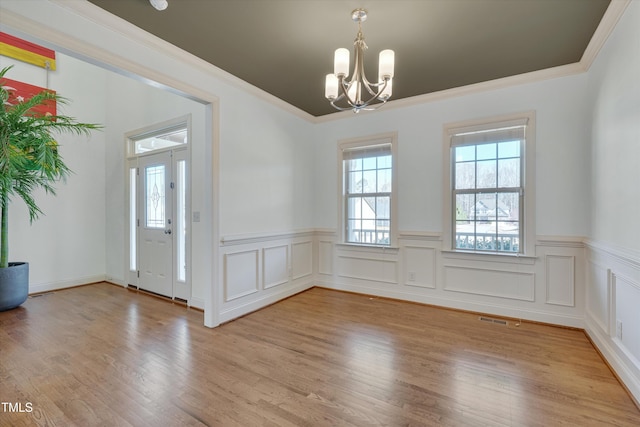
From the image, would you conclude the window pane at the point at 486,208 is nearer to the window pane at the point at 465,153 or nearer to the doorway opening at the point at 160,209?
the window pane at the point at 465,153

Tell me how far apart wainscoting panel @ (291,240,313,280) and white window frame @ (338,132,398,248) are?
574 mm

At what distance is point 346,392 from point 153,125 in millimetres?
4175

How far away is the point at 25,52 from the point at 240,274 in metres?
4.59

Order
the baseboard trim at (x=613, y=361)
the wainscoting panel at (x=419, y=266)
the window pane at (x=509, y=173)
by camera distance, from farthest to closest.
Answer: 1. the wainscoting panel at (x=419, y=266)
2. the window pane at (x=509, y=173)
3. the baseboard trim at (x=613, y=361)

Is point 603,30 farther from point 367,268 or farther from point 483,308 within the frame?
point 367,268

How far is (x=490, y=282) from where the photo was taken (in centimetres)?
339

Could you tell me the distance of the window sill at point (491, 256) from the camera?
3.20 m

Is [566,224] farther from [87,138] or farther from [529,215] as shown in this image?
[87,138]

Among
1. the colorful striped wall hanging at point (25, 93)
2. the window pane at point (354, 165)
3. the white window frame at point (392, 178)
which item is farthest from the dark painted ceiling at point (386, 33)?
the colorful striped wall hanging at point (25, 93)

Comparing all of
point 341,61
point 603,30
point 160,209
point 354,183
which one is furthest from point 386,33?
point 160,209

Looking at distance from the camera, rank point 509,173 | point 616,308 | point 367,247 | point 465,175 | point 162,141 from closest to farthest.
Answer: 1. point 616,308
2. point 509,173
3. point 465,175
4. point 367,247
5. point 162,141

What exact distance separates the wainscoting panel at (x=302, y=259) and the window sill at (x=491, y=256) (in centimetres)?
201

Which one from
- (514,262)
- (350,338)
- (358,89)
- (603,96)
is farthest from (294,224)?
(603,96)

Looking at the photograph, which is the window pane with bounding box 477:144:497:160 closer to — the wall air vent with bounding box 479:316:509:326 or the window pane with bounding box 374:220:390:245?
the window pane with bounding box 374:220:390:245
